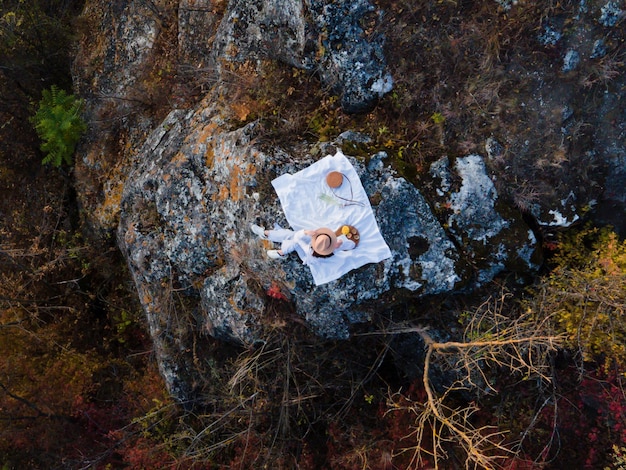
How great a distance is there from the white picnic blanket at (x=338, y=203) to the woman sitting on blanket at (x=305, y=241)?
0.10 m

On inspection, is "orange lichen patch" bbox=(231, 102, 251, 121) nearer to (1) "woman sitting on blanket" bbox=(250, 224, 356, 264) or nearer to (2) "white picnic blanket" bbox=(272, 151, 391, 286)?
(2) "white picnic blanket" bbox=(272, 151, 391, 286)

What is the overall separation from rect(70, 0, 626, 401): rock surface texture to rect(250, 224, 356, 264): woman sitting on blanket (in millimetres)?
166

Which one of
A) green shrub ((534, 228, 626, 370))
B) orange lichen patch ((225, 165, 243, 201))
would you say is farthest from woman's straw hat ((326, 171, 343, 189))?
green shrub ((534, 228, 626, 370))

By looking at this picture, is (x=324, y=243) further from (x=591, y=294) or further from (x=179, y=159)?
(x=591, y=294)

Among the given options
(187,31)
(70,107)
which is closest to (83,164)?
(70,107)

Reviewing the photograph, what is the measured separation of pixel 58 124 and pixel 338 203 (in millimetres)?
5682

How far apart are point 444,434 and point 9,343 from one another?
741 centimetres

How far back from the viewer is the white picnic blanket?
5395 mm

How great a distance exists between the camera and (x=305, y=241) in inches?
213

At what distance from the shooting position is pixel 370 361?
266 inches

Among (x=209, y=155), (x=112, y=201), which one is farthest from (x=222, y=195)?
(x=112, y=201)

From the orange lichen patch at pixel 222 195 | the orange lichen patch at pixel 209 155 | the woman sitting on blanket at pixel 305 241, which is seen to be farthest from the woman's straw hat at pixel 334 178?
the orange lichen patch at pixel 209 155

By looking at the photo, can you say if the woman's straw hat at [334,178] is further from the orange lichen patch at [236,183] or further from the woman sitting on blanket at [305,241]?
the orange lichen patch at [236,183]

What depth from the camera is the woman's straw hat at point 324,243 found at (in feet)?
17.4
